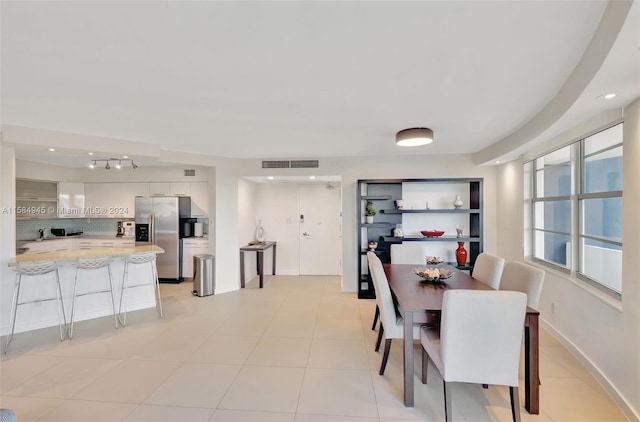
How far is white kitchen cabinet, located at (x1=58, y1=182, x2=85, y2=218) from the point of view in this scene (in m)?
5.54

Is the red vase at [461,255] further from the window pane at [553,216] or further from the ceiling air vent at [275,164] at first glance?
the ceiling air vent at [275,164]

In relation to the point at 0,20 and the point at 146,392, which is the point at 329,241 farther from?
the point at 0,20

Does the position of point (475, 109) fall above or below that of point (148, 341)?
above

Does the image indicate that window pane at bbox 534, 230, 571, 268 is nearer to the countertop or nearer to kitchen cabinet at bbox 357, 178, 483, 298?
kitchen cabinet at bbox 357, 178, 483, 298

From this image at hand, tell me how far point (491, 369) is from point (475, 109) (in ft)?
7.12

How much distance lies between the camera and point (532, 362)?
2.01 meters

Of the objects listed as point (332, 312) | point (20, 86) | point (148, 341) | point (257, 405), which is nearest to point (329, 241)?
point (332, 312)

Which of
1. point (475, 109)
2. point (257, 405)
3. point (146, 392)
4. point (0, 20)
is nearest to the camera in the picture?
point (0, 20)

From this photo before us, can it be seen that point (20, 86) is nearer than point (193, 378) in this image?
Yes

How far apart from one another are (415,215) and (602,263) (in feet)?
8.40

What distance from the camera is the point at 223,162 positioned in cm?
493

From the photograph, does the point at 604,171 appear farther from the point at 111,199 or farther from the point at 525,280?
the point at 111,199

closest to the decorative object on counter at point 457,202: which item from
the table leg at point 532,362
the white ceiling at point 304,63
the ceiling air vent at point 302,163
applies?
the white ceiling at point 304,63

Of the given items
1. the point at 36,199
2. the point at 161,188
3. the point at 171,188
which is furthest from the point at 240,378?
the point at 36,199
